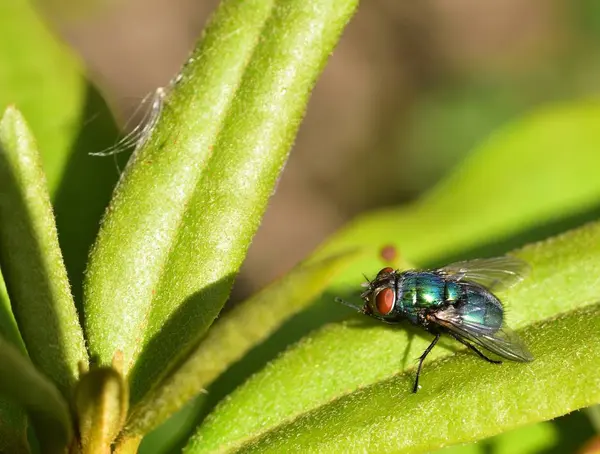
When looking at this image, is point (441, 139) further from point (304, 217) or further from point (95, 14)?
point (95, 14)

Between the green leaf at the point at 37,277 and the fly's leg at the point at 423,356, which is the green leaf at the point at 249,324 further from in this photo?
the fly's leg at the point at 423,356

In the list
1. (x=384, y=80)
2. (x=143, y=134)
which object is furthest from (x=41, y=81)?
(x=384, y=80)

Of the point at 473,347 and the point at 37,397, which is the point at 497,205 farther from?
the point at 37,397

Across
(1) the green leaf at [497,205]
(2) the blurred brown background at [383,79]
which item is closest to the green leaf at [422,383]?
(1) the green leaf at [497,205]

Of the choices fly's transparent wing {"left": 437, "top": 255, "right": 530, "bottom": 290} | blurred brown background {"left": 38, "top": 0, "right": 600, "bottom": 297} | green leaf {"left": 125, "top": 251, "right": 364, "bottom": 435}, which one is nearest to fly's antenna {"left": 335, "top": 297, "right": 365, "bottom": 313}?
fly's transparent wing {"left": 437, "top": 255, "right": 530, "bottom": 290}

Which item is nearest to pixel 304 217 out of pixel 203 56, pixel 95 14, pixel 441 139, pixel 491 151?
pixel 441 139

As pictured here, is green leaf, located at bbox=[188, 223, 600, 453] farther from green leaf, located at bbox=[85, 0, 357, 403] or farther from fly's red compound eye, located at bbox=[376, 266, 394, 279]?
fly's red compound eye, located at bbox=[376, 266, 394, 279]
